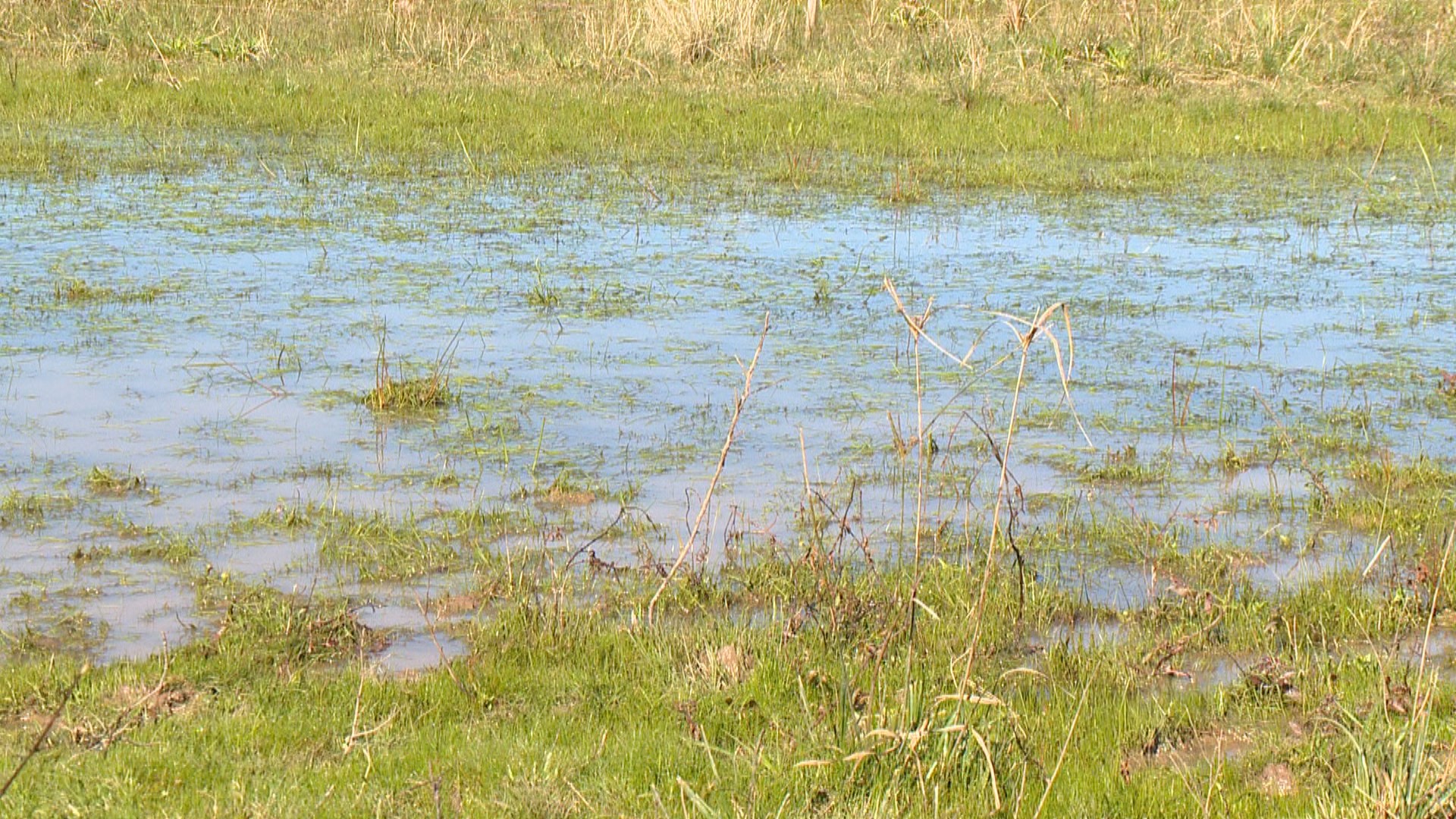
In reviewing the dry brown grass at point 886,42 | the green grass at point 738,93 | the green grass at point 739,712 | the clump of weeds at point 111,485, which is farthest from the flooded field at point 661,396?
the dry brown grass at point 886,42

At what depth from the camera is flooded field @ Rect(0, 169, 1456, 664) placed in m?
4.73

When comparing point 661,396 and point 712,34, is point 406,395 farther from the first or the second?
point 712,34

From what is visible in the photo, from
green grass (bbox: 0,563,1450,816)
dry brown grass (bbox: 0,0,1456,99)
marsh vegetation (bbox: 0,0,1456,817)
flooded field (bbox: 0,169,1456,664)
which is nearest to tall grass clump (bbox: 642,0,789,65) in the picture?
dry brown grass (bbox: 0,0,1456,99)

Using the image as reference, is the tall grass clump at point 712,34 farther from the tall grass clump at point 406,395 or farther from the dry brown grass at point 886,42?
the tall grass clump at point 406,395

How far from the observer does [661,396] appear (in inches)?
252

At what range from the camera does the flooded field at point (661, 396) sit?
4734 mm

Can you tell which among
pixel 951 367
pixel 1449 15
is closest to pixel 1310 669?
pixel 951 367

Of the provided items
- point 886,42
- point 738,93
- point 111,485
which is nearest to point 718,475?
point 111,485

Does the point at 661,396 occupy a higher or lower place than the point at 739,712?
lower

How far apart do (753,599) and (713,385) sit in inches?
85.9

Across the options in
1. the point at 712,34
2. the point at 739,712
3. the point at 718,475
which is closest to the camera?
the point at 739,712

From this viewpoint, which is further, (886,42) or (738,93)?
(886,42)

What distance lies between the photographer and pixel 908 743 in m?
3.29

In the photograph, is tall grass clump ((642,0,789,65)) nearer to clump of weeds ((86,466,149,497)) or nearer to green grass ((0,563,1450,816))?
clump of weeds ((86,466,149,497))
